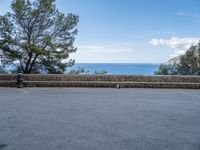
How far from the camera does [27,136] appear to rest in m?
4.77

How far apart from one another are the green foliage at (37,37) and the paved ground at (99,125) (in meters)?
8.30

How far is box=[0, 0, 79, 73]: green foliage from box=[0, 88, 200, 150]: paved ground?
830 centimetres

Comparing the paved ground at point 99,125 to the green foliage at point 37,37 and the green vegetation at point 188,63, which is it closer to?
the green foliage at point 37,37

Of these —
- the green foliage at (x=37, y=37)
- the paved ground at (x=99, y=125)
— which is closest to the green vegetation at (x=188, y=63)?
the green foliage at (x=37, y=37)

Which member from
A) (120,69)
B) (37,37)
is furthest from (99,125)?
(120,69)

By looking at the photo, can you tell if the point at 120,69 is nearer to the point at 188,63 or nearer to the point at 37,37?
the point at 188,63

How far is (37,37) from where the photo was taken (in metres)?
17.0

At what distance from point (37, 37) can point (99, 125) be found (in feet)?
41.3

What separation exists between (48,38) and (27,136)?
41.1ft

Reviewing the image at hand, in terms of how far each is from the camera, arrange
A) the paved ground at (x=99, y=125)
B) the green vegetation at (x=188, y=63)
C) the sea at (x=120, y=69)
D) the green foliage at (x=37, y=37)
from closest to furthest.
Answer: the paved ground at (x=99, y=125) < the green foliage at (x=37, y=37) < the sea at (x=120, y=69) < the green vegetation at (x=188, y=63)

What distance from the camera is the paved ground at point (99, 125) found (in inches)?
172

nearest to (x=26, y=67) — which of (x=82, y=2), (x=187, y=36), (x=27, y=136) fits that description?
(x=82, y=2)

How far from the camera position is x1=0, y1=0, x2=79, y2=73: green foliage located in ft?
53.9

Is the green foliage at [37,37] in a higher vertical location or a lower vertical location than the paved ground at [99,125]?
higher
